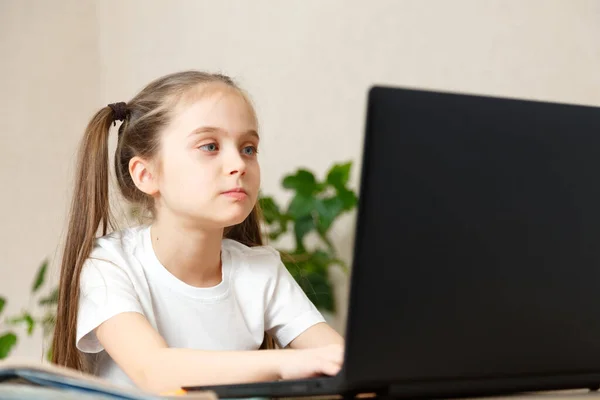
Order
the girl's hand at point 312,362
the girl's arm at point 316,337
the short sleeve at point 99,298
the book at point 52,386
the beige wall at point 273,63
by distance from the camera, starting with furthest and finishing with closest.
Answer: the beige wall at point 273,63 → the girl's arm at point 316,337 → the short sleeve at point 99,298 → the girl's hand at point 312,362 → the book at point 52,386

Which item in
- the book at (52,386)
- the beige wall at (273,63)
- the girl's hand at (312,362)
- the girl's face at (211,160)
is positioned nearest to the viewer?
the book at (52,386)

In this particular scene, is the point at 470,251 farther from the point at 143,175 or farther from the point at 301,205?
the point at 301,205

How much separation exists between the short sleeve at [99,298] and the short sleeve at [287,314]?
0.28m

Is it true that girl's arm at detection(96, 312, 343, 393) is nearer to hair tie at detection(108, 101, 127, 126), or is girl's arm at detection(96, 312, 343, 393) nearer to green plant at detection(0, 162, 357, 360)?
hair tie at detection(108, 101, 127, 126)

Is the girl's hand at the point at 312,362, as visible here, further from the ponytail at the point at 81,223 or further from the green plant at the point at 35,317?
the green plant at the point at 35,317

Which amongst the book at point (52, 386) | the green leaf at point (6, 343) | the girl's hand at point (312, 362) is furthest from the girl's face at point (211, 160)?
the green leaf at point (6, 343)

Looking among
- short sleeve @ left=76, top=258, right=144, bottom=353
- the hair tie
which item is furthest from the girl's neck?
the hair tie

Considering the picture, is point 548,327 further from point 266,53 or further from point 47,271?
point 47,271

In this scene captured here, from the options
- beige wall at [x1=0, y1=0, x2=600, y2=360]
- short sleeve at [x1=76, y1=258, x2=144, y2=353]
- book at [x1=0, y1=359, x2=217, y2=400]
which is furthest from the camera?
beige wall at [x1=0, y1=0, x2=600, y2=360]

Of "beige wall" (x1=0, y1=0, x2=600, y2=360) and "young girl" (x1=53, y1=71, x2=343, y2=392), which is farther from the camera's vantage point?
"beige wall" (x1=0, y1=0, x2=600, y2=360)

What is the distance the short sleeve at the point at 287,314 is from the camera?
1.32 metres

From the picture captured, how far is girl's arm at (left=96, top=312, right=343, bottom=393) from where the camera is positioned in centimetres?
75

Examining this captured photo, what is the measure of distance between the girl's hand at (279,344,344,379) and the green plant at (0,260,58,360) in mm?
1612

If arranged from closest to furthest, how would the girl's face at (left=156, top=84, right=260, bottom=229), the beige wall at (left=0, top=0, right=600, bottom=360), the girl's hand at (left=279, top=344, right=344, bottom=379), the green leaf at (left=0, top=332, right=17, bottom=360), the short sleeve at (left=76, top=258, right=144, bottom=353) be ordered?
the girl's hand at (left=279, top=344, right=344, bottom=379)
the short sleeve at (left=76, top=258, right=144, bottom=353)
the girl's face at (left=156, top=84, right=260, bottom=229)
the beige wall at (left=0, top=0, right=600, bottom=360)
the green leaf at (left=0, top=332, right=17, bottom=360)
